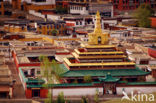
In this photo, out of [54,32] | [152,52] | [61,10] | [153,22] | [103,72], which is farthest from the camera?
[61,10]

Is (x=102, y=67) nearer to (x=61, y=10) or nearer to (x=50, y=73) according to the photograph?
(x=50, y=73)

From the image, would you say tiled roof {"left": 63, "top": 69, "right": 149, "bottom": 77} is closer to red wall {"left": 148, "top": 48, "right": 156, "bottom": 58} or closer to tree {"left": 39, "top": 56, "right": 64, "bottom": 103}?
tree {"left": 39, "top": 56, "right": 64, "bottom": 103}

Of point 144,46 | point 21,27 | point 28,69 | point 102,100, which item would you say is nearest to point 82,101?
point 102,100

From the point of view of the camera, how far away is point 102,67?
53.8m

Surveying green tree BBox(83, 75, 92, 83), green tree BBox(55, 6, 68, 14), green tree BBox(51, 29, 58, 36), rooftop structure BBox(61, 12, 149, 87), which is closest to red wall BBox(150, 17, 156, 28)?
green tree BBox(55, 6, 68, 14)

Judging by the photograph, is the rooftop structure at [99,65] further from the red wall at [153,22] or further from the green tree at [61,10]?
the green tree at [61,10]

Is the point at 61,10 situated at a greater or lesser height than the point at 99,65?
Result: lesser

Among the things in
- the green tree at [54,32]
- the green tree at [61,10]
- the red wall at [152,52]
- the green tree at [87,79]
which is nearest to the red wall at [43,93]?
the green tree at [87,79]

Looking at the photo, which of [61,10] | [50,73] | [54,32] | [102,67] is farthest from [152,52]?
[61,10]

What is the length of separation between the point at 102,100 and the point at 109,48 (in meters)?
7.27

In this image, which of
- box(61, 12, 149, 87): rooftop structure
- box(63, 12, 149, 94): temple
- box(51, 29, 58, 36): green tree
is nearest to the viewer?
box(63, 12, 149, 94): temple

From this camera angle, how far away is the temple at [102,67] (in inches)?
2058

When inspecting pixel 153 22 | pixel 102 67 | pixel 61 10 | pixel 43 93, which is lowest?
pixel 153 22

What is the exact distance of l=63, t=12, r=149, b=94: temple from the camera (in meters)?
52.3
